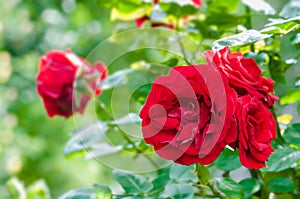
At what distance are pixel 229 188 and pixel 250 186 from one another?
10 cm

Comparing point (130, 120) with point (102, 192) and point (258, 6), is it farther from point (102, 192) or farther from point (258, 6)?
point (258, 6)

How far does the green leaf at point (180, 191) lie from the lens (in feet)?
2.00

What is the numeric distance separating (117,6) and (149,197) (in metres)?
0.36

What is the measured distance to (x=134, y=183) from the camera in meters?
0.69

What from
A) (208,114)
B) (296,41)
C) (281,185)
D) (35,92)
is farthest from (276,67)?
(35,92)

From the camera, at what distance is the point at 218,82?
18.8 inches

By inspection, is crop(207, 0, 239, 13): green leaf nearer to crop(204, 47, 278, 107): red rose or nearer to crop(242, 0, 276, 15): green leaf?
crop(242, 0, 276, 15): green leaf

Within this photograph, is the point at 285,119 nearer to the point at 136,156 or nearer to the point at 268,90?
the point at 136,156

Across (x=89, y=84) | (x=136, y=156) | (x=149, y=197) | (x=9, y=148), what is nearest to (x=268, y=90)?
(x=149, y=197)

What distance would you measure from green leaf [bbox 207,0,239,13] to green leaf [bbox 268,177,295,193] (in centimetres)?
28

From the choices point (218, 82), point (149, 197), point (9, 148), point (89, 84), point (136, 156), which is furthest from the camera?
point (9, 148)

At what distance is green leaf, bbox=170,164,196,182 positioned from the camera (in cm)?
63

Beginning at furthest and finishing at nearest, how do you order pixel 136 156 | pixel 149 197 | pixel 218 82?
pixel 136 156 < pixel 149 197 < pixel 218 82

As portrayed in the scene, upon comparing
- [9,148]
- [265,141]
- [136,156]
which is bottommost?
[9,148]
